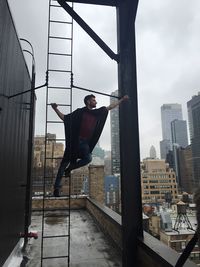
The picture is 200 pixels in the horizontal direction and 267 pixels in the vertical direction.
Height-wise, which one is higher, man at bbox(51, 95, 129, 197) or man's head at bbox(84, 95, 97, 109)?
man's head at bbox(84, 95, 97, 109)

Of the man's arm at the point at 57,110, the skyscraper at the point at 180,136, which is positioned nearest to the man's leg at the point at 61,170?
the man's arm at the point at 57,110

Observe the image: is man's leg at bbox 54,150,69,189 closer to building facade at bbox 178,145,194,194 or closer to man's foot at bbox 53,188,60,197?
man's foot at bbox 53,188,60,197

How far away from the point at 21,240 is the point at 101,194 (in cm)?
558

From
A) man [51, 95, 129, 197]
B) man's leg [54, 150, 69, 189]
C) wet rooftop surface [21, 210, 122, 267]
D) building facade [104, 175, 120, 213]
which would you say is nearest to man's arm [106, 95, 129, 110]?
man [51, 95, 129, 197]

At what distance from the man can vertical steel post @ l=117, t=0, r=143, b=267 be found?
1.59 feet

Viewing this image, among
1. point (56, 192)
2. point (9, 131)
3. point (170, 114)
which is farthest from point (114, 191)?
point (170, 114)

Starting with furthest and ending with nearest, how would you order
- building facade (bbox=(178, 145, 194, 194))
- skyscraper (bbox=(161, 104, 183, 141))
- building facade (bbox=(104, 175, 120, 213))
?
1. skyscraper (bbox=(161, 104, 183, 141))
2. building facade (bbox=(104, 175, 120, 213))
3. building facade (bbox=(178, 145, 194, 194))

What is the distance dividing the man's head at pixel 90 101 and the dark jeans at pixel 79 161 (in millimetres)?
484

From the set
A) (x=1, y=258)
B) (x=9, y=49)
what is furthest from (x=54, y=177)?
(x=9, y=49)

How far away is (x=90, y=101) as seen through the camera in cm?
311

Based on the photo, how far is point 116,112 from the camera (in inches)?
152

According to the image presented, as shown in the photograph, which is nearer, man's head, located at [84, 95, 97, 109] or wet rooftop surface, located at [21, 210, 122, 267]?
man's head, located at [84, 95, 97, 109]

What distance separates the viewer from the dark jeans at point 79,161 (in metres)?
2.95

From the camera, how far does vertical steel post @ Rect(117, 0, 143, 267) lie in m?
3.19
